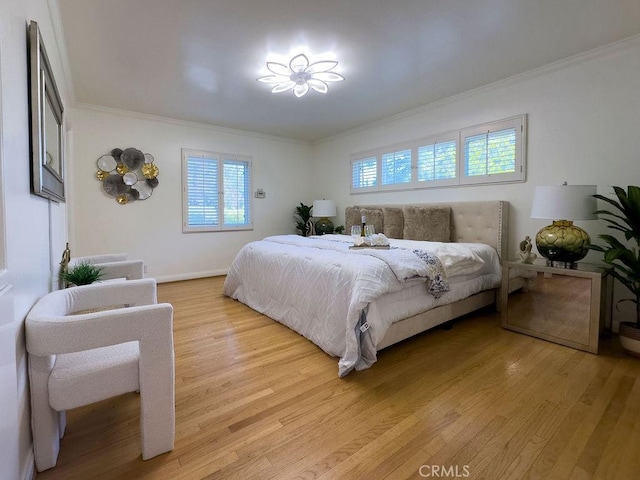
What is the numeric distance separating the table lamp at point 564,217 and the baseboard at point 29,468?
3.38 meters

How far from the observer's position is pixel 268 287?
9.86 feet

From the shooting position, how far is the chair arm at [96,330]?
1.10 m

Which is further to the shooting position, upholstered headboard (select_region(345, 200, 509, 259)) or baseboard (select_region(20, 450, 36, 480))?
upholstered headboard (select_region(345, 200, 509, 259))

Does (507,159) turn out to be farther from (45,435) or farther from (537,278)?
(45,435)

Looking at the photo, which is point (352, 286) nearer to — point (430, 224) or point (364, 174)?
point (430, 224)

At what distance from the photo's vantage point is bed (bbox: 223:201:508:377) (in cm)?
200

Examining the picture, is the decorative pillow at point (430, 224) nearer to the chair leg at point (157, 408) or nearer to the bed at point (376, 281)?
the bed at point (376, 281)

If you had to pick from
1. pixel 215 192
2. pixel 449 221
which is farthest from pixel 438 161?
pixel 215 192

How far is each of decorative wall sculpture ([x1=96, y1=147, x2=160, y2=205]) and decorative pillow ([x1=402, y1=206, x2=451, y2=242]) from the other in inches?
148

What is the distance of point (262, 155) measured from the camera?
548 centimetres

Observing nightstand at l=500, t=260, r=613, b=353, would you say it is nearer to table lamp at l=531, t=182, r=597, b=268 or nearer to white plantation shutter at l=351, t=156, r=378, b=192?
table lamp at l=531, t=182, r=597, b=268

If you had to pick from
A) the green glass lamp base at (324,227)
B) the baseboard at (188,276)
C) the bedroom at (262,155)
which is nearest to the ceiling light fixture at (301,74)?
the bedroom at (262,155)

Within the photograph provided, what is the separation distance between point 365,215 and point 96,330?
3.77 meters

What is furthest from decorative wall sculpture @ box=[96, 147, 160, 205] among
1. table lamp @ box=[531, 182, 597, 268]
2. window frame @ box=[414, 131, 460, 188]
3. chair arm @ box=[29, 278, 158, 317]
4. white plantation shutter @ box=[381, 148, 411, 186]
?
table lamp @ box=[531, 182, 597, 268]
